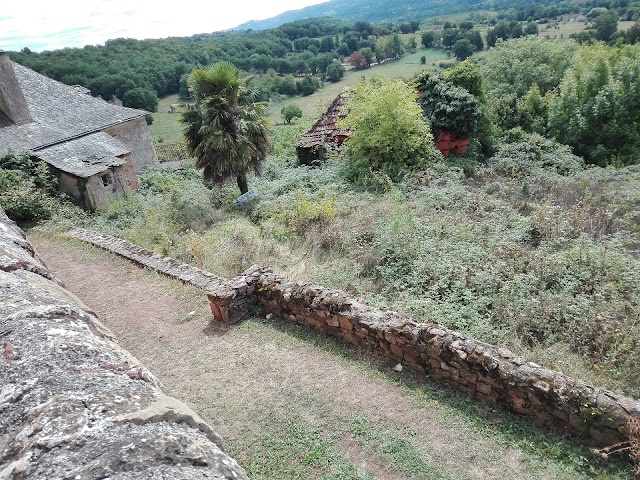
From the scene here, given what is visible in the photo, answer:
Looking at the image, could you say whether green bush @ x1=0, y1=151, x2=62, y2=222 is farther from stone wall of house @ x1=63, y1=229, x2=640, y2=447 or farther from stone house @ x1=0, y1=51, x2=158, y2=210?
stone wall of house @ x1=63, y1=229, x2=640, y2=447

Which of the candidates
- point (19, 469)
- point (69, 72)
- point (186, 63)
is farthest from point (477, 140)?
point (186, 63)

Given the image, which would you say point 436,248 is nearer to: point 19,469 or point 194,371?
point 194,371

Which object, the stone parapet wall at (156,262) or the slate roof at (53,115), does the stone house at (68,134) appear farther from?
the stone parapet wall at (156,262)

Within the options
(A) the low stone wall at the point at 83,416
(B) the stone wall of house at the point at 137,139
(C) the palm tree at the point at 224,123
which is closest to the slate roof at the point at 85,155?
(C) the palm tree at the point at 224,123

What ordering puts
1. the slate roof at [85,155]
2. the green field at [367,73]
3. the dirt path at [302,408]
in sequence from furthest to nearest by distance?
the green field at [367,73]
the slate roof at [85,155]
the dirt path at [302,408]

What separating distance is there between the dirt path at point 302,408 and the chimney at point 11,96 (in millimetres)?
13739

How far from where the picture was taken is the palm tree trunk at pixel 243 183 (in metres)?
17.6

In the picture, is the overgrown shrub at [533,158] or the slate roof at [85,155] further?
the overgrown shrub at [533,158]

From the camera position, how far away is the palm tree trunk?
57.8 feet

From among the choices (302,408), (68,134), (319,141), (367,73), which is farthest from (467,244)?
(367,73)

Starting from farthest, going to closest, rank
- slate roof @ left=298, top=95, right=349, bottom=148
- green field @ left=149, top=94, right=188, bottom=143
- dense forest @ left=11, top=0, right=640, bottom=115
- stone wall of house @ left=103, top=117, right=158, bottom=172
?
green field @ left=149, top=94, right=188, bottom=143, dense forest @ left=11, top=0, right=640, bottom=115, stone wall of house @ left=103, top=117, right=158, bottom=172, slate roof @ left=298, top=95, right=349, bottom=148

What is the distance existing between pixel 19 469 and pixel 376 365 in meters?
5.30

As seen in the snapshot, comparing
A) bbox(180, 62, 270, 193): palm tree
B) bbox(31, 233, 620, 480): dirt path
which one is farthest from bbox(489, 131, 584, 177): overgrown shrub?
bbox(31, 233, 620, 480): dirt path

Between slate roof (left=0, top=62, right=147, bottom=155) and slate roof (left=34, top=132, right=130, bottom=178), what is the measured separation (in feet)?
2.04
